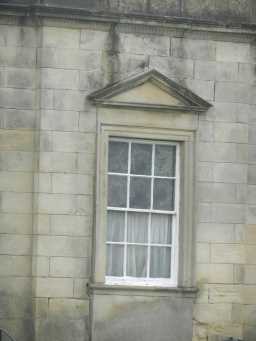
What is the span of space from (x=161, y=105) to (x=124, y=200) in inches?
57.2

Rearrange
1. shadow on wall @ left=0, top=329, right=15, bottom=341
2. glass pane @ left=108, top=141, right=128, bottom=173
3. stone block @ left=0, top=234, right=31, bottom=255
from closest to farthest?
shadow on wall @ left=0, top=329, right=15, bottom=341 < stone block @ left=0, top=234, right=31, bottom=255 < glass pane @ left=108, top=141, right=128, bottom=173

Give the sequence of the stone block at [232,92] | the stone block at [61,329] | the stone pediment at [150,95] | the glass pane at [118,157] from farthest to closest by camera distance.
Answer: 1. the stone block at [232,92]
2. the glass pane at [118,157]
3. the stone pediment at [150,95]
4. the stone block at [61,329]

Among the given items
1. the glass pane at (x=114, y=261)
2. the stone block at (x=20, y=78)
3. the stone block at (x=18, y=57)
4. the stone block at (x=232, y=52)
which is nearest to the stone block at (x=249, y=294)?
the glass pane at (x=114, y=261)

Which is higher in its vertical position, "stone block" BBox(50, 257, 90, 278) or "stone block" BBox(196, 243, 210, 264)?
"stone block" BBox(196, 243, 210, 264)

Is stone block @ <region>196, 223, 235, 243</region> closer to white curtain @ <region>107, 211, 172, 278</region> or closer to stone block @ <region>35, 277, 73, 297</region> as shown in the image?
white curtain @ <region>107, 211, 172, 278</region>

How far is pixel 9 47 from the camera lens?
15.8 m

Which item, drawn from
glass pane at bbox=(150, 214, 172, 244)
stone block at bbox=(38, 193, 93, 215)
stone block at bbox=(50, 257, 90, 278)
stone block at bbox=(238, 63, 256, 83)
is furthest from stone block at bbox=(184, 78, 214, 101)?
stone block at bbox=(50, 257, 90, 278)

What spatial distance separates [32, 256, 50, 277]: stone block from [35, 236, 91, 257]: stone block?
82mm

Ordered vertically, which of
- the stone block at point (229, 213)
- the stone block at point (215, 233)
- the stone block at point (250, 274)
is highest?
the stone block at point (229, 213)

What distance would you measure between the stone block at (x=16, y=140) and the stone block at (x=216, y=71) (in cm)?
258

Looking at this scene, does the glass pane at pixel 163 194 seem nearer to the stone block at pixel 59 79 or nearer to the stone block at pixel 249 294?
the stone block at pixel 249 294

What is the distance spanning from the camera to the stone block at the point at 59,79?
15.8 metres

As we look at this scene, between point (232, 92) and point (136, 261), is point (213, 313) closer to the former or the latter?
point (136, 261)

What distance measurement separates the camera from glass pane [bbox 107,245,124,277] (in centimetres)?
1603
